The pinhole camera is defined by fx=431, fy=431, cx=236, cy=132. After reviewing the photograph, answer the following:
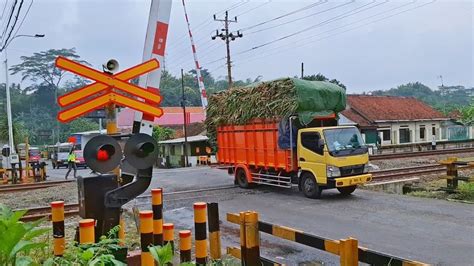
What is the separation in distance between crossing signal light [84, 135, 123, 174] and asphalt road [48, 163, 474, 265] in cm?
329

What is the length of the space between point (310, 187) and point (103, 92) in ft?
27.0

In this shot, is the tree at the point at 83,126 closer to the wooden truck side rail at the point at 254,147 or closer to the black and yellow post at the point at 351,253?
the wooden truck side rail at the point at 254,147

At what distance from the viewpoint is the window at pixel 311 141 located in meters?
11.3

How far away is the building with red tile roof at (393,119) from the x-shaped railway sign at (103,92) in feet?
106

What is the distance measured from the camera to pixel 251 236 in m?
3.79

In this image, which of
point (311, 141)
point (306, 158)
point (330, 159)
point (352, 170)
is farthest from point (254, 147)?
point (352, 170)

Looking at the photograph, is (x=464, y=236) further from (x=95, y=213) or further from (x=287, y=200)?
(x=95, y=213)

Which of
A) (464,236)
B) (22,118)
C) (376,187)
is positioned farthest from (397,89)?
(464,236)

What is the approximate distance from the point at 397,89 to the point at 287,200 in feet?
272

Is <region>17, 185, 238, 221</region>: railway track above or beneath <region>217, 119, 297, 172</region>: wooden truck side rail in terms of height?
beneath

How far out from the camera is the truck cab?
1097 centimetres

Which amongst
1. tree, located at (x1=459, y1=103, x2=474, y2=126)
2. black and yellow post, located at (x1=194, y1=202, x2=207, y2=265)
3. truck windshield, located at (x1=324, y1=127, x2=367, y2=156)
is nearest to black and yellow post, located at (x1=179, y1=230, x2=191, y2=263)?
black and yellow post, located at (x1=194, y1=202, x2=207, y2=265)

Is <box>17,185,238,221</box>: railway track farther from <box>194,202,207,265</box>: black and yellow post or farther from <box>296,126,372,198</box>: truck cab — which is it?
<box>194,202,207,265</box>: black and yellow post

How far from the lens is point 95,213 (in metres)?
3.95
